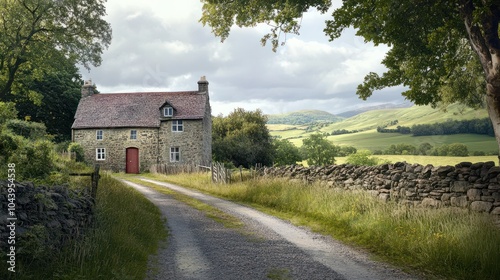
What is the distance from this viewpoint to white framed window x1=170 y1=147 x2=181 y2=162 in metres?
40.6

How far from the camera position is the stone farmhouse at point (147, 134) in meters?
40.5

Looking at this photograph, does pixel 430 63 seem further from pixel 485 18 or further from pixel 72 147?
pixel 72 147

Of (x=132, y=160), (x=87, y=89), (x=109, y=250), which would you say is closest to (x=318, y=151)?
(x=132, y=160)

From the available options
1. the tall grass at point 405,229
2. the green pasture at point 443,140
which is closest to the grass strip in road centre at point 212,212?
the tall grass at point 405,229

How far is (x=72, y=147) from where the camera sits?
98.8 feet

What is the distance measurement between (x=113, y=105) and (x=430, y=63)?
3756 cm

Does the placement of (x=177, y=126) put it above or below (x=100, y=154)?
above

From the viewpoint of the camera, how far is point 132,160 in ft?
135

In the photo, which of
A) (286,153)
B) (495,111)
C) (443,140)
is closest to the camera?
(495,111)

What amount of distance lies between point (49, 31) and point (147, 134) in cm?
1841

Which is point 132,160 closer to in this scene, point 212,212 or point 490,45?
point 212,212

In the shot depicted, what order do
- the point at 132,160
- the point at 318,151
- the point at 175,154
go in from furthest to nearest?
the point at 318,151 < the point at 132,160 < the point at 175,154

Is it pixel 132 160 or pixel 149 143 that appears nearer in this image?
pixel 149 143

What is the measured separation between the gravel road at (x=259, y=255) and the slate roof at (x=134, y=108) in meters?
29.1
